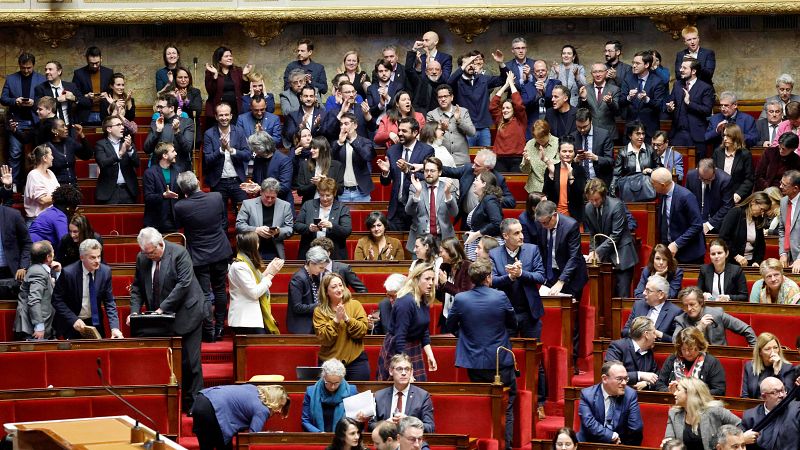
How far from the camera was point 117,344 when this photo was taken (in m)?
9.84

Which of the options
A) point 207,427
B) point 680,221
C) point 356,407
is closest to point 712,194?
point 680,221

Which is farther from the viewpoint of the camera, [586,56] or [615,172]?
[586,56]

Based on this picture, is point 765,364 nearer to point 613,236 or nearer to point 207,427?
point 613,236

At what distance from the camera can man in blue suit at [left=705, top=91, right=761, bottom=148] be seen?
43.2 feet

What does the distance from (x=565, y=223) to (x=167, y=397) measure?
2.83 meters

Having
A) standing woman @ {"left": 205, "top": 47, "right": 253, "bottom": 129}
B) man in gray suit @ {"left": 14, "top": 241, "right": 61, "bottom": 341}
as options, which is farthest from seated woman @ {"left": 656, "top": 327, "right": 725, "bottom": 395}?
standing woman @ {"left": 205, "top": 47, "right": 253, "bottom": 129}

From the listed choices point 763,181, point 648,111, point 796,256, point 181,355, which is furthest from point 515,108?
point 181,355

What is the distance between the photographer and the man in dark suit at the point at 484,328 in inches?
374

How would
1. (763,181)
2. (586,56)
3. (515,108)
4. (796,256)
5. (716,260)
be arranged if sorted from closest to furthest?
(716,260) < (796,256) < (763,181) < (515,108) < (586,56)

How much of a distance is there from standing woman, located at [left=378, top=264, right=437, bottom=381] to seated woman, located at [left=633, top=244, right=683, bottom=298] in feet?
4.75

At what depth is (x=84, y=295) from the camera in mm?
10211

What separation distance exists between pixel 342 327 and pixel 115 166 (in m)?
3.83

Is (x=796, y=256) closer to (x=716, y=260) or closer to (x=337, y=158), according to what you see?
(x=716, y=260)

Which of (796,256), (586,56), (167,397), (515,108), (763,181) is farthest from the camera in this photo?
(586,56)
